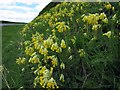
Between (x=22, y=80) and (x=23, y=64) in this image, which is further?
Result: (x=23, y=64)

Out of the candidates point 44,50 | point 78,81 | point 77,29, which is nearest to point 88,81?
point 78,81

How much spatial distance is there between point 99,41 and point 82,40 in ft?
0.62

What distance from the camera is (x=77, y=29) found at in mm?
4176

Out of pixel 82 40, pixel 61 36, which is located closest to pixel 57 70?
pixel 82 40

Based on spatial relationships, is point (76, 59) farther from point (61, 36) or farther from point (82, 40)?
point (61, 36)

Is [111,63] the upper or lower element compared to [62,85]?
upper

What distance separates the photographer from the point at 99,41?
11.4 feet

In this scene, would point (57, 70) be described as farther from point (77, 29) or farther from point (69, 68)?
point (77, 29)

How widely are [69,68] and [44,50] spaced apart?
0.34m

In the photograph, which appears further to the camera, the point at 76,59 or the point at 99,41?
the point at 99,41

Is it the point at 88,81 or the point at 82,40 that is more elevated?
the point at 82,40

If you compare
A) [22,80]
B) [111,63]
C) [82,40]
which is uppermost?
[82,40]

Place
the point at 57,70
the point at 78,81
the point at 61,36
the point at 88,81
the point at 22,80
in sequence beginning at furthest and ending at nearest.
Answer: the point at 61,36 < the point at 22,80 < the point at 57,70 < the point at 78,81 < the point at 88,81

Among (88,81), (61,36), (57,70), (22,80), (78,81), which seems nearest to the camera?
(88,81)
